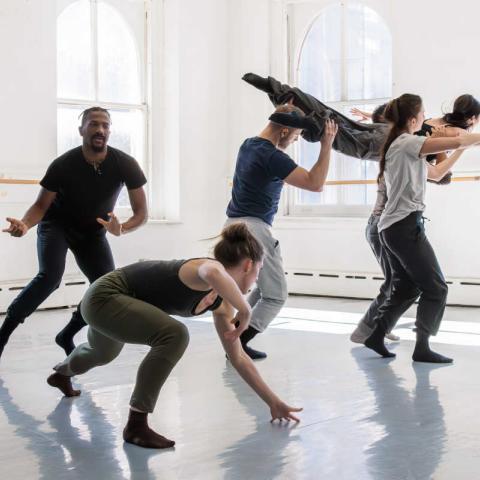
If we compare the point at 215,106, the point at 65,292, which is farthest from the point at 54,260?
the point at 215,106

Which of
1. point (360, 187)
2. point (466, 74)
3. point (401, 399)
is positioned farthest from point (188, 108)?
point (401, 399)

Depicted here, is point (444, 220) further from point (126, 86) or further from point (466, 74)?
point (126, 86)

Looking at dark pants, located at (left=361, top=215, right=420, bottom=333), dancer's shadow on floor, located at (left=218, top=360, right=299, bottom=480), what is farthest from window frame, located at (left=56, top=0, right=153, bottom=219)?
dancer's shadow on floor, located at (left=218, top=360, right=299, bottom=480)

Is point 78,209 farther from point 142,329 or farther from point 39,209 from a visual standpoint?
point 142,329

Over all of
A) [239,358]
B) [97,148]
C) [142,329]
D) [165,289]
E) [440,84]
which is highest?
[440,84]

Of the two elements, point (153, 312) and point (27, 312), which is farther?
point (27, 312)

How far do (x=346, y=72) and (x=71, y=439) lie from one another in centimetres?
544

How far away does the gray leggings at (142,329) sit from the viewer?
114 inches

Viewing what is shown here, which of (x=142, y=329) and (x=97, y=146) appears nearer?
(x=142, y=329)

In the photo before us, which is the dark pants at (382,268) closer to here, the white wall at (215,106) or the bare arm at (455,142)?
the bare arm at (455,142)

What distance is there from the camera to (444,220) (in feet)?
23.2

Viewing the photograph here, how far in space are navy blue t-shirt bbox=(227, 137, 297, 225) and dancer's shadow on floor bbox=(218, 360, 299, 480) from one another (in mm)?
1179

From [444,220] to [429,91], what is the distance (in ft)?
3.53

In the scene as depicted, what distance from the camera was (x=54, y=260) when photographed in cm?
419
